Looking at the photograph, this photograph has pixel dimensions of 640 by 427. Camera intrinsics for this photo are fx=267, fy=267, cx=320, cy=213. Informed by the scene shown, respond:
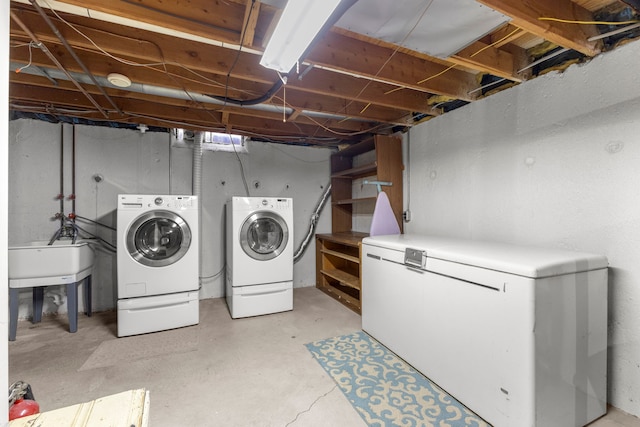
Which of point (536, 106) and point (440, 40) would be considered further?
point (536, 106)

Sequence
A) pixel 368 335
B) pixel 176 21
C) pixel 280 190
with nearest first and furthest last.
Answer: pixel 176 21 → pixel 368 335 → pixel 280 190

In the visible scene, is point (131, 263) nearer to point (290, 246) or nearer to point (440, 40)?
point (290, 246)

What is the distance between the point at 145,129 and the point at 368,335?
335 centimetres

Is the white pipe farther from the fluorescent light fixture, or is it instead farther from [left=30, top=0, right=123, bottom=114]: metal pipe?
the fluorescent light fixture

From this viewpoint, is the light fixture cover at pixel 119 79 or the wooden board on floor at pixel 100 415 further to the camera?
the light fixture cover at pixel 119 79

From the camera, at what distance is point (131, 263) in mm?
2477

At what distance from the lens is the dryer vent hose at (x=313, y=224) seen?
3.98 m

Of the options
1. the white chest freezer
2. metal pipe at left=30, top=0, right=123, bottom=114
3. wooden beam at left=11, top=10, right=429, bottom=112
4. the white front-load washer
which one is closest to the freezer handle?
the white chest freezer

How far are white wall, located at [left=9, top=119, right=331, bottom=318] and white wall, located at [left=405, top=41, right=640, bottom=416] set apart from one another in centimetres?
221

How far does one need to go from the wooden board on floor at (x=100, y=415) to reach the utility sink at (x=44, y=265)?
2.30m

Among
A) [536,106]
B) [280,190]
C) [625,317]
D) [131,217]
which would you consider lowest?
[625,317]

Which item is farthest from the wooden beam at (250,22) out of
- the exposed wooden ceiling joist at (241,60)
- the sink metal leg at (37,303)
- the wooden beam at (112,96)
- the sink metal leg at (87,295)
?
the sink metal leg at (37,303)

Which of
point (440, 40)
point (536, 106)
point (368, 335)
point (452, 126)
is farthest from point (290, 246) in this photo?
point (536, 106)

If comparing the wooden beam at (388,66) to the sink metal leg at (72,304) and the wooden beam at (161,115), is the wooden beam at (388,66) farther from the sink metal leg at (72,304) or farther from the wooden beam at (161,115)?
the sink metal leg at (72,304)
